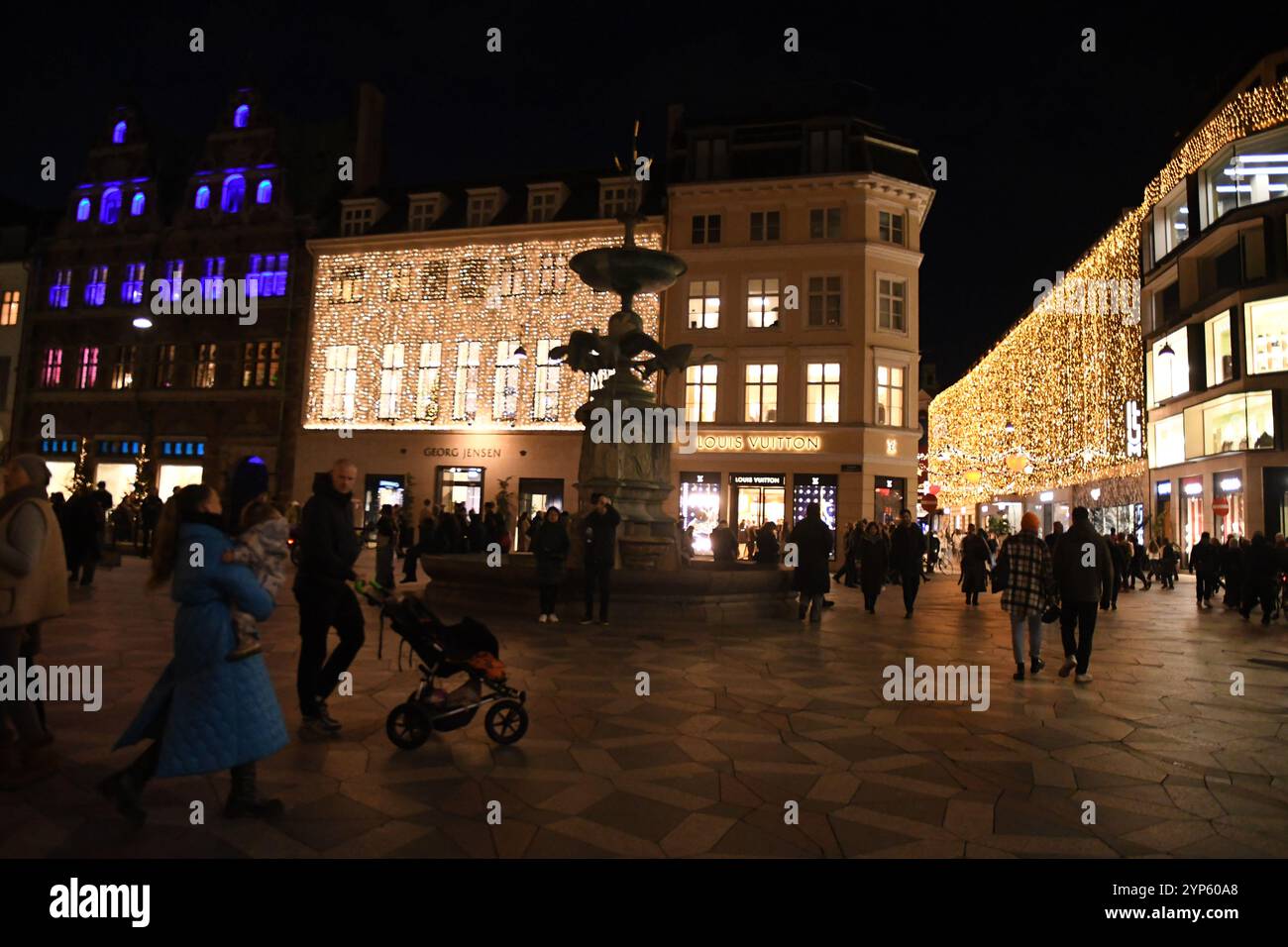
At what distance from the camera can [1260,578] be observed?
655 inches

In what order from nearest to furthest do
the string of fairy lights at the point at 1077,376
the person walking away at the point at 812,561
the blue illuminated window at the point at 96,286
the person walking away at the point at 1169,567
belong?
the person walking away at the point at 812,561 < the person walking away at the point at 1169,567 < the string of fairy lights at the point at 1077,376 < the blue illuminated window at the point at 96,286

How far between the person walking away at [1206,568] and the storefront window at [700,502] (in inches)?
656

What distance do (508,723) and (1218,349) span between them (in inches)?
1476

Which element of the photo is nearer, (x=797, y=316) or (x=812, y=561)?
(x=812, y=561)

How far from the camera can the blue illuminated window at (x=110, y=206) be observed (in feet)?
132

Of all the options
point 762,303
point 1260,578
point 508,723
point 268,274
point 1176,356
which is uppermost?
point 268,274

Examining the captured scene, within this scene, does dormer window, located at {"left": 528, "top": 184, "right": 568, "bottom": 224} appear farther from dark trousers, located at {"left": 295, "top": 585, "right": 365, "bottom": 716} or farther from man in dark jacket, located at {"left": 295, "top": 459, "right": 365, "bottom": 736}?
dark trousers, located at {"left": 295, "top": 585, "right": 365, "bottom": 716}

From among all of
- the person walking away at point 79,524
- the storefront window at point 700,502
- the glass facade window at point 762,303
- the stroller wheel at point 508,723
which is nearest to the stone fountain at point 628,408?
the person walking away at point 79,524

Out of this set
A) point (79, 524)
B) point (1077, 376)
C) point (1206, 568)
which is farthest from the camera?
point (1077, 376)

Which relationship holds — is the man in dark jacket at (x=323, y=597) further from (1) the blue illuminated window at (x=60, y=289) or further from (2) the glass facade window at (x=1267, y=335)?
(1) the blue illuminated window at (x=60, y=289)

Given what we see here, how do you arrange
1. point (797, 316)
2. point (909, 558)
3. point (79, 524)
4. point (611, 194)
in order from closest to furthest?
point (79, 524) < point (909, 558) < point (797, 316) < point (611, 194)

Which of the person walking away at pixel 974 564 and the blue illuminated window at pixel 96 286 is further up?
the blue illuminated window at pixel 96 286

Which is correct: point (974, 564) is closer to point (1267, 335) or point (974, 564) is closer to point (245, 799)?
point (245, 799)

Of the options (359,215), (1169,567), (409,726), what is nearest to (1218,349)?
(1169,567)
